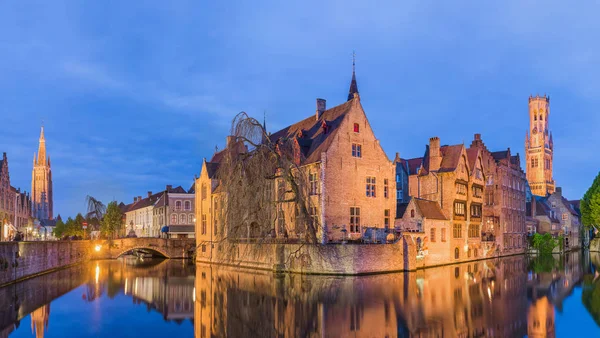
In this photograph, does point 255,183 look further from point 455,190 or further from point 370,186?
point 455,190

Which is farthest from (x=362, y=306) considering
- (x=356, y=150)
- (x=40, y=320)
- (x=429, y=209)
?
(x=429, y=209)

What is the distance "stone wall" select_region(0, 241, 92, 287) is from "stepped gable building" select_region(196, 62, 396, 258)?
1688cm

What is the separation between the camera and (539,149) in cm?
15662

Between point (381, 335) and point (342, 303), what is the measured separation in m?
6.36

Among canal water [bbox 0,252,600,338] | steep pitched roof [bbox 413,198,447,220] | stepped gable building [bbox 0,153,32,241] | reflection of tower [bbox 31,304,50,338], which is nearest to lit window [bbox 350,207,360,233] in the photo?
canal water [bbox 0,252,600,338]

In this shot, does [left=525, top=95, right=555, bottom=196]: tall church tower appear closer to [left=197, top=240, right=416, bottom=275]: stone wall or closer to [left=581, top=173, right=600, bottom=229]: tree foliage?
[left=581, top=173, right=600, bottom=229]: tree foliage

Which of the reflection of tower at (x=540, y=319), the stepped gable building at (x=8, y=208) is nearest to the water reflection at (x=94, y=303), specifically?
the reflection of tower at (x=540, y=319)

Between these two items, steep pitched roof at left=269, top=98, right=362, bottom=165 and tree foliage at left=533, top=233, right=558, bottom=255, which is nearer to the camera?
steep pitched roof at left=269, top=98, right=362, bottom=165

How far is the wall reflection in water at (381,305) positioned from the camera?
19.0 meters

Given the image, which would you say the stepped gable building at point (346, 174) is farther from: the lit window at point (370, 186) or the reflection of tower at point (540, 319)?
the reflection of tower at point (540, 319)

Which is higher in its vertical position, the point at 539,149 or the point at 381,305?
the point at 539,149

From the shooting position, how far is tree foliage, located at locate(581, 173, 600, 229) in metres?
61.3

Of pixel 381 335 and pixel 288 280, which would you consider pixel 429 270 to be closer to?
pixel 288 280

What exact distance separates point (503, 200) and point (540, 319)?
142 feet
